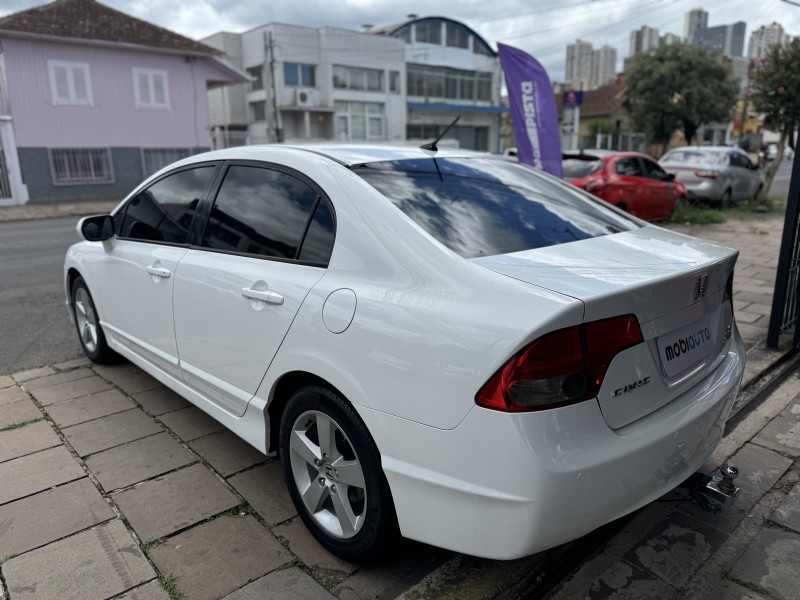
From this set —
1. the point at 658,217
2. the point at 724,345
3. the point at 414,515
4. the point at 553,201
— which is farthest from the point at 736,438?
the point at 658,217

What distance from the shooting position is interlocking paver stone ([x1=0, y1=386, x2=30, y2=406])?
155 inches

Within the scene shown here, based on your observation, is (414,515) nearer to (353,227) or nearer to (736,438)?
(353,227)

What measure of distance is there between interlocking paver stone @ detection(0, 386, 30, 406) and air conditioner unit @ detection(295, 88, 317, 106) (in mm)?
36779

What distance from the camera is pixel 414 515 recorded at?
2.03 metres

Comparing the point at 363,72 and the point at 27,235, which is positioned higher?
the point at 363,72

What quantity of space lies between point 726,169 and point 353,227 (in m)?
15.0

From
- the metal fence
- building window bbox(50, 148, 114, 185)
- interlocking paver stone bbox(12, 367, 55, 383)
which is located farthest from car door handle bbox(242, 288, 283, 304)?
building window bbox(50, 148, 114, 185)

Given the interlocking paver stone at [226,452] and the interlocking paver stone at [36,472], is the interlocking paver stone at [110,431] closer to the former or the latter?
the interlocking paver stone at [36,472]

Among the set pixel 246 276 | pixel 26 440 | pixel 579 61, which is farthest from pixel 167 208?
pixel 579 61

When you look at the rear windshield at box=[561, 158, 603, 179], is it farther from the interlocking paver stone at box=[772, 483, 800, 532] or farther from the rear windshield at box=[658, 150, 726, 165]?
the interlocking paver stone at box=[772, 483, 800, 532]

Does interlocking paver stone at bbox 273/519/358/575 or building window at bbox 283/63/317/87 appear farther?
building window at bbox 283/63/317/87

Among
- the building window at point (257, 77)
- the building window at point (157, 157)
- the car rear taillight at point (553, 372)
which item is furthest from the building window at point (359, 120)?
the car rear taillight at point (553, 372)

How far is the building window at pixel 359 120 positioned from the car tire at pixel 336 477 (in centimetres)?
3952

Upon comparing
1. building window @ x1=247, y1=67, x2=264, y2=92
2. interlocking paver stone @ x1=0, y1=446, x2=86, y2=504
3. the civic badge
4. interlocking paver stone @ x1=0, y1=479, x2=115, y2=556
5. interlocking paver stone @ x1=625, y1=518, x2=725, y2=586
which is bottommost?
interlocking paver stone @ x1=625, y1=518, x2=725, y2=586
